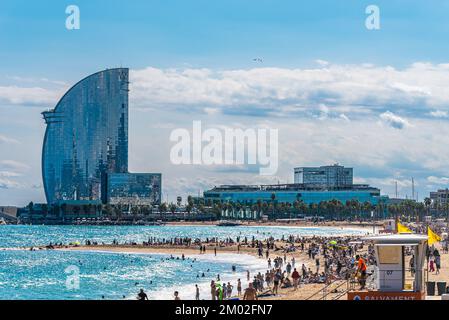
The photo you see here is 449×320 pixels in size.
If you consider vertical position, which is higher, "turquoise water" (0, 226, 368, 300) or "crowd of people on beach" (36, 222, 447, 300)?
"crowd of people on beach" (36, 222, 447, 300)

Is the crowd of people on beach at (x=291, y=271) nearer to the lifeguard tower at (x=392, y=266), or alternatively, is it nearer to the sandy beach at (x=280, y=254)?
the sandy beach at (x=280, y=254)

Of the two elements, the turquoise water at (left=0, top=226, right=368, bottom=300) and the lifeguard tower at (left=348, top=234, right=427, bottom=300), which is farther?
the turquoise water at (left=0, top=226, right=368, bottom=300)

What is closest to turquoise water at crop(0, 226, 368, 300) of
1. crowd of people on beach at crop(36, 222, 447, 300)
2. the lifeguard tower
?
crowd of people on beach at crop(36, 222, 447, 300)

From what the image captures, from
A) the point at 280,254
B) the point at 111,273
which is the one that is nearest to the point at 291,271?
the point at 111,273

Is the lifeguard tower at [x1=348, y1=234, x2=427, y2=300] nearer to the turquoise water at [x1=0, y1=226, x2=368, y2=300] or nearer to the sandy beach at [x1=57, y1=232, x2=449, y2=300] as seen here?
the sandy beach at [x1=57, y1=232, x2=449, y2=300]

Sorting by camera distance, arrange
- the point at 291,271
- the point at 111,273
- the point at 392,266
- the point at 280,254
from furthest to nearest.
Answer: the point at 280,254
the point at 111,273
the point at 291,271
the point at 392,266

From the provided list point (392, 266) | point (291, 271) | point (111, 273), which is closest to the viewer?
point (392, 266)

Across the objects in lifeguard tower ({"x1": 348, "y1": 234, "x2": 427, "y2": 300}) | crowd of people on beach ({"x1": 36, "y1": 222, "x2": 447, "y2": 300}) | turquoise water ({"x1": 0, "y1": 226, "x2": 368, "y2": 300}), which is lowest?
turquoise water ({"x1": 0, "y1": 226, "x2": 368, "y2": 300})

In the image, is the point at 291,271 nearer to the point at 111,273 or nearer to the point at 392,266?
the point at 111,273

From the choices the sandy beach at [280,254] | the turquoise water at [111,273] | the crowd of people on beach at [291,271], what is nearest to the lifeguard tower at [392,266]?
the crowd of people on beach at [291,271]

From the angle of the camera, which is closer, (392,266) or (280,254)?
(392,266)

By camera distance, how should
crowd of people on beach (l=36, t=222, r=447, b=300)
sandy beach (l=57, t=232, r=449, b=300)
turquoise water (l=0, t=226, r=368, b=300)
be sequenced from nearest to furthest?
crowd of people on beach (l=36, t=222, r=447, b=300) < sandy beach (l=57, t=232, r=449, b=300) < turquoise water (l=0, t=226, r=368, b=300)
